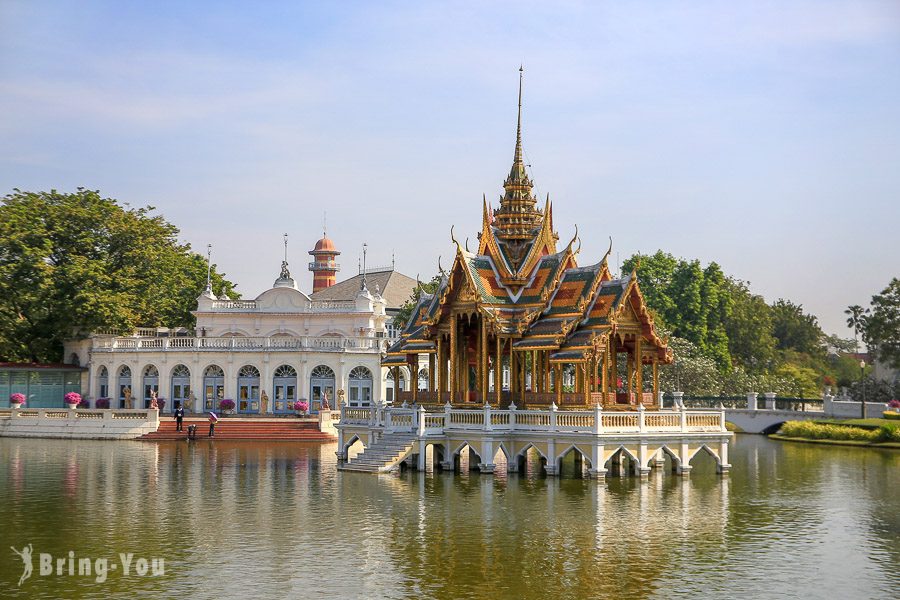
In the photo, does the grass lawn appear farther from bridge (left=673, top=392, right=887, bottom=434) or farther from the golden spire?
the golden spire

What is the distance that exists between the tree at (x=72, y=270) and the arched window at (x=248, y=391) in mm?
8058

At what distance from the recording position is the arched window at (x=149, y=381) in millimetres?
63344

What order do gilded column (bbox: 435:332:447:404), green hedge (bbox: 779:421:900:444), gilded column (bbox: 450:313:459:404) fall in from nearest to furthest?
1. gilded column (bbox: 450:313:459:404)
2. gilded column (bbox: 435:332:447:404)
3. green hedge (bbox: 779:421:900:444)

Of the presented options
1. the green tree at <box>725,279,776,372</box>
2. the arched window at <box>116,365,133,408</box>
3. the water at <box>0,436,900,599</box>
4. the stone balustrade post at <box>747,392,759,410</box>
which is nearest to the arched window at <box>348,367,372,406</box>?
the arched window at <box>116,365,133,408</box>

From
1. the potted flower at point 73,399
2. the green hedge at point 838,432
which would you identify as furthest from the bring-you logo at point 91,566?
the green hedge at point 838,432

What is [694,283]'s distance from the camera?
272 feet

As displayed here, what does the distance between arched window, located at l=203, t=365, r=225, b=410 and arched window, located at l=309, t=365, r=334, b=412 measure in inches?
213

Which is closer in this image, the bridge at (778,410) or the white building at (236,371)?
the bridge at (778,410)

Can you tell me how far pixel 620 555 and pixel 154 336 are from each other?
5267cm

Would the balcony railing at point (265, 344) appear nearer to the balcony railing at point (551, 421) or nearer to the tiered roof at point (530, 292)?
the tiered roof at point (530, 292)

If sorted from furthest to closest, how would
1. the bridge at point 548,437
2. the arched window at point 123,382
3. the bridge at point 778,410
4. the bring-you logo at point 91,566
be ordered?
the arched window at point 123,382 < the bridge at point 778,410 < the bridge at point 548,437 < the bring-you logo at point 91,566

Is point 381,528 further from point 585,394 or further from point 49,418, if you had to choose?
point 49,418

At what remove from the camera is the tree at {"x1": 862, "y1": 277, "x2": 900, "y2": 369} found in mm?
63938

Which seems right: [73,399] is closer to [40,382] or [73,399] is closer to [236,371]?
[40,382]
